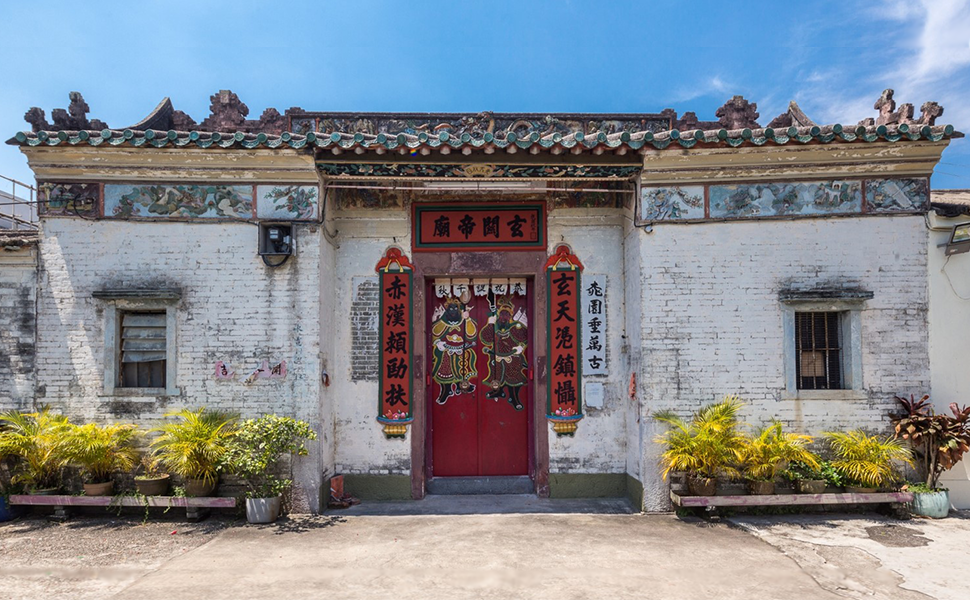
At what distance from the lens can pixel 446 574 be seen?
4742 mm

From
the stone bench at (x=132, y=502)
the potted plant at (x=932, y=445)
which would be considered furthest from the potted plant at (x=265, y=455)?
the potted plant at (x=932, y=445)

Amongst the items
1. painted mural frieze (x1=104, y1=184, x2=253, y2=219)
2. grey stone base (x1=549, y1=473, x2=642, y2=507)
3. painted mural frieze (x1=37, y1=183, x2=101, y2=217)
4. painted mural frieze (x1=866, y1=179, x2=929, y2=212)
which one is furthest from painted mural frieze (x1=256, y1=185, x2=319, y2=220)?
painted mural frieze (x1=866, y1=179, x2=929, y2=212)

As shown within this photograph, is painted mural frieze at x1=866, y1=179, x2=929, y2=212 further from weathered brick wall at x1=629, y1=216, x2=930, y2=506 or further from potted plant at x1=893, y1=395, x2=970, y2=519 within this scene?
potted plant at x1=893, y1=395, x2=970, y2=519

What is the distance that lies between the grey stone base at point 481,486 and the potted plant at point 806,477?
2.84 metres

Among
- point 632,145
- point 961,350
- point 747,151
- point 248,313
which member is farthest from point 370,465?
point 961,350

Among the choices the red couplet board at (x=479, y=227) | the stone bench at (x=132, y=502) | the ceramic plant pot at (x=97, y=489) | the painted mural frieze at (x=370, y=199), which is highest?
the painted mural frieze at (x=370, y=199)

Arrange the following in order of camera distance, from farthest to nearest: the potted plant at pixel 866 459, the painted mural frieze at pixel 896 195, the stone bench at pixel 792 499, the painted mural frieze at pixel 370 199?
the painted mural frieze at pixel 370 199 → the painted mural frieze at pixel 896 195 → the potted plant at pixel 866 459 → the stone bench at pixel 792 499

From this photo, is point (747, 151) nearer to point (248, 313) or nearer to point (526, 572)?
point (526, 572)

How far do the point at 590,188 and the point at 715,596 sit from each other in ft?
14.7

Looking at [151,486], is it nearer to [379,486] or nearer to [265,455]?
[265,455]

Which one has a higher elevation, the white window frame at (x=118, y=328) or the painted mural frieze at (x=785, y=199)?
the painted mural frieze at (x=785, y=199)

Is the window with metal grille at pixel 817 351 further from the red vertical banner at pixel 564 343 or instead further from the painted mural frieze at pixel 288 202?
the painted mural frieze at pixel 288 202

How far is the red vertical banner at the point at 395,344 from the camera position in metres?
7.12

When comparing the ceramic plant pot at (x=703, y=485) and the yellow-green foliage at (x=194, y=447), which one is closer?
the yellow-green foliage at (x=194, y=447)
